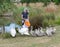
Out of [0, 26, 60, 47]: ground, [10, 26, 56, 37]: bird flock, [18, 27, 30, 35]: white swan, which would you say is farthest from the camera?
[18, 27, 30, 35]: white swan

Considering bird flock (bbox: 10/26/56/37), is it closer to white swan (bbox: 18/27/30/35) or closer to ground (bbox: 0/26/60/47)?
white swan (bbox: 18/27/30/35)

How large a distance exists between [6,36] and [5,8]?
7.25ft

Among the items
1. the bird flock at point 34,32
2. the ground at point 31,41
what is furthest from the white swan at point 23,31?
the ground at point 31,41

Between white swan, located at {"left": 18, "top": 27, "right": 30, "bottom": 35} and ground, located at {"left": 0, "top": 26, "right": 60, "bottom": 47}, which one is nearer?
ground, located at {"left": 0, "top": 26, "right": 60, "bottom": 47}

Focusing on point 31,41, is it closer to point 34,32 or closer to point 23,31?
point 23,31

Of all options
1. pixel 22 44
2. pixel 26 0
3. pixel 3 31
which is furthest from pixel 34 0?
pixel 22 44

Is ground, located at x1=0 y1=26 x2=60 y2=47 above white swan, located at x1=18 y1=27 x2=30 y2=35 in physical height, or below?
below

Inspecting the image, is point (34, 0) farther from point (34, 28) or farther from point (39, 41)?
point (39, 41)

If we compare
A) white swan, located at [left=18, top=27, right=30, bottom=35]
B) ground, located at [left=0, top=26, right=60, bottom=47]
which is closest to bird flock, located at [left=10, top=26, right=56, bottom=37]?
white swan, located at [left=18, top=27, right=30, bottom=35]

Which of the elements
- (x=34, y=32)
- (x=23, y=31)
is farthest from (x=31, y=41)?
(x=34, y=32)

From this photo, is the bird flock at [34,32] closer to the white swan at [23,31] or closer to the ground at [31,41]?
the white swan at [23,31]

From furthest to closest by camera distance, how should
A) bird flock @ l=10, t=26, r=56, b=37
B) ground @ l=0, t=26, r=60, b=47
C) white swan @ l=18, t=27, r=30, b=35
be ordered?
white swan @ l=18, t=27, r=30, b=35, bird flock @ l=10, t=26, r=56, b=37, ground @ l=0, t=26, r=60, b=47

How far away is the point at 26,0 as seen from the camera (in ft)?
110

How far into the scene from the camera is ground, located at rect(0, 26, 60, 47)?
11.9 metres
